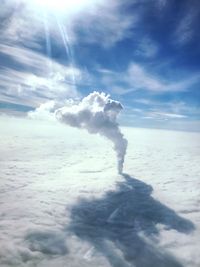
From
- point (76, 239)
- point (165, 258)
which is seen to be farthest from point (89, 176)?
point (165, 258)

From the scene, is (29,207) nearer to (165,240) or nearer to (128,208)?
(128,208)

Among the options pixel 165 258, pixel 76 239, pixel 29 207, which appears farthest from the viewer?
pixel 29 207

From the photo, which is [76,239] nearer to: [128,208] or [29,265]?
[29,265]

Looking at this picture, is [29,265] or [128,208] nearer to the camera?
[29,265]

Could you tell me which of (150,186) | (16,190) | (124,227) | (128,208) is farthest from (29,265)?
(150,186)

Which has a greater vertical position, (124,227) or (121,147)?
(121,147)

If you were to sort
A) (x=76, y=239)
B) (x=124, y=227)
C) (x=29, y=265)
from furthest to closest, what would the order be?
(x=124, y=227), (x=76, y=239), (x=29, y=265)
